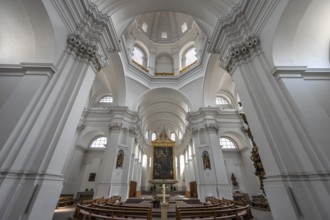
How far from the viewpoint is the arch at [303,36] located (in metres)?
3.59

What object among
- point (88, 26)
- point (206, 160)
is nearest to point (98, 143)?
point (206, 160)

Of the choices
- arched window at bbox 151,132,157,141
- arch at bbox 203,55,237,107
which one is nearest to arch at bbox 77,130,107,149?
arch at bbox 203,55,237,107

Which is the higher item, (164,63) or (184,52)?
(184,52)

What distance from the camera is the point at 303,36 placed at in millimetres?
3896

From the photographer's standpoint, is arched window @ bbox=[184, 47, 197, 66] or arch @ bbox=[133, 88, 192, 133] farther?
arched window @ bbox=[184, 47, 197, 66]

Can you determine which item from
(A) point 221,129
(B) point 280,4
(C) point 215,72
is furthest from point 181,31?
(B) point 280,4

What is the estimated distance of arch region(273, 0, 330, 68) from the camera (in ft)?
11.8

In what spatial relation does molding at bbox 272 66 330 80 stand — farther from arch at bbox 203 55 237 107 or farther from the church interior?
arch at bbox 203 55 237 107

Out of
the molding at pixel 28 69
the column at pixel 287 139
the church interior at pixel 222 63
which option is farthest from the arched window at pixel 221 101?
the molding at pixel 28 69

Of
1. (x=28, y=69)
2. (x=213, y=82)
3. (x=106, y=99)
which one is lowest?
(x=28, y=69)

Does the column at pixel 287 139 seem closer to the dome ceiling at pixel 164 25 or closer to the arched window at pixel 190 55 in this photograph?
the arched window at pixel 190 55

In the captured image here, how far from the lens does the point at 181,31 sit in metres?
18.4

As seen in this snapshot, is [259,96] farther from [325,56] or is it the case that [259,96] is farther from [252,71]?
[325,56]

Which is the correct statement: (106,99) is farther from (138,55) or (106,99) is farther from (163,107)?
(163,107)
